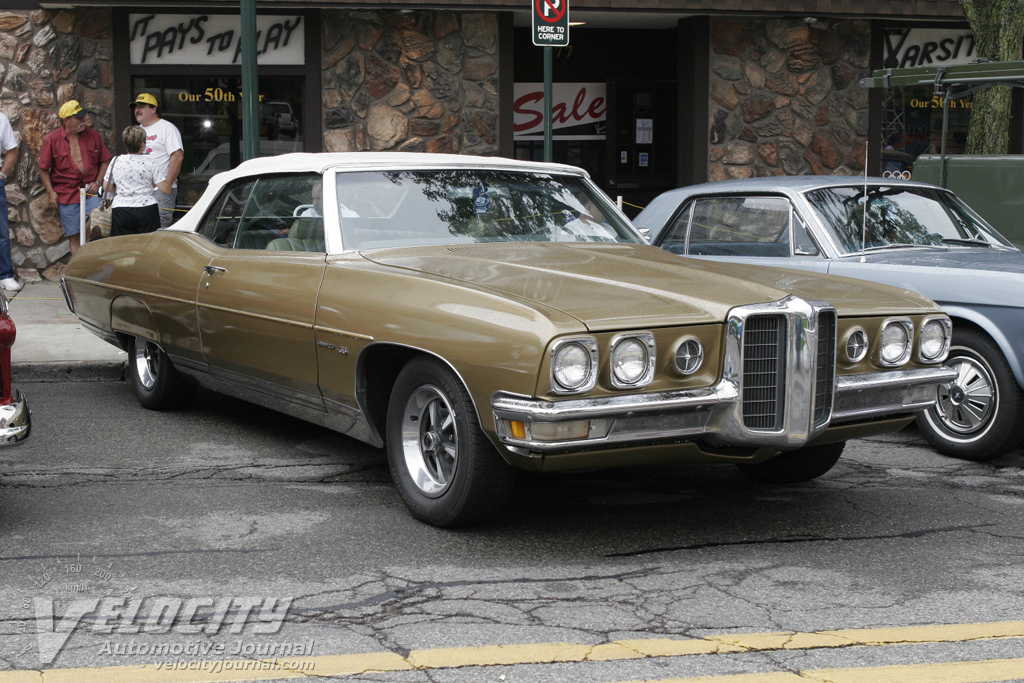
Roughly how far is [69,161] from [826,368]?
9.32 m

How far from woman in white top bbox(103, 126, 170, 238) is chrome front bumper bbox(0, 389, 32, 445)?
17.3ft

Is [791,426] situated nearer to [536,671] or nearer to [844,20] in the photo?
[536,671]

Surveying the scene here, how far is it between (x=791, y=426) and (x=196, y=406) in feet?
13.6

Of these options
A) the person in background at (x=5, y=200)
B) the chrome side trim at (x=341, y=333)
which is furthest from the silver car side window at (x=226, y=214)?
the person in background at (x=5, y=200)

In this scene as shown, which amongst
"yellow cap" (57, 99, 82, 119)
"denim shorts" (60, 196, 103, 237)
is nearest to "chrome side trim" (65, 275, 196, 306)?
"yellow cap" (57, 99, 82, 119)

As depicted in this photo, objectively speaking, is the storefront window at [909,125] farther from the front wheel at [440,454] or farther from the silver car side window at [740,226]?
the front wheel at [440,454]

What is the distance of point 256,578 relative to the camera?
411cm

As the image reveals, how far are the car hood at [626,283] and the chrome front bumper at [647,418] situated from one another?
26cm

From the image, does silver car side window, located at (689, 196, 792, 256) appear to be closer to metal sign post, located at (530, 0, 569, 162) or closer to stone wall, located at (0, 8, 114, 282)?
metal sign post, located at (530, 0, 569, 162)

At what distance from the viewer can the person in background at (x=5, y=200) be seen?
34.6 feet

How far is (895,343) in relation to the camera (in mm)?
4750

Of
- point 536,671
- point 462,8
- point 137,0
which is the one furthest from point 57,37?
point 536,671

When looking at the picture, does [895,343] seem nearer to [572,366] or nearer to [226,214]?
[572,366]

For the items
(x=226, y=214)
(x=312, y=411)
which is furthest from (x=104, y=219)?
(x=312, y=411)
